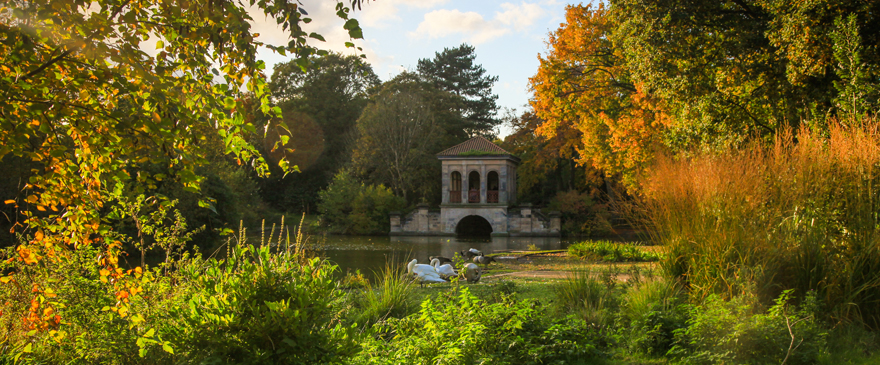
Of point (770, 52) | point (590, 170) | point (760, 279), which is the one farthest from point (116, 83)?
point (590, 170)

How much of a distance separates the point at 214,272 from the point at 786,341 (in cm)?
328

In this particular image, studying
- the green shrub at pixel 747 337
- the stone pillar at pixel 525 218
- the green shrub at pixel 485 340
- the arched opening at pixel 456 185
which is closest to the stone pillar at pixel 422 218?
the arched opening at pixel 456 185

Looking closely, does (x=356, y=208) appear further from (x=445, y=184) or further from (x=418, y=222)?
(x=445, y=184)

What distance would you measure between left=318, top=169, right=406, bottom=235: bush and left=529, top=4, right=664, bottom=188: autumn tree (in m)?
13.4

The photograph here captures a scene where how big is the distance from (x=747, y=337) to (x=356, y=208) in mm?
26081

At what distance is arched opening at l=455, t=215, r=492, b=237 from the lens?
30.7 meters

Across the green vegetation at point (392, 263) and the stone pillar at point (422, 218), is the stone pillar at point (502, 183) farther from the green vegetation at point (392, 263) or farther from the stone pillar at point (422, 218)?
the green vegetation at point (392, 263)

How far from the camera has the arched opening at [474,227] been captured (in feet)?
101

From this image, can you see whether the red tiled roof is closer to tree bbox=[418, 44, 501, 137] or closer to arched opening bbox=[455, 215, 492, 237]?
arched opening bbox=[455, 215, 492, 237]

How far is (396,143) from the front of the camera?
107 ft

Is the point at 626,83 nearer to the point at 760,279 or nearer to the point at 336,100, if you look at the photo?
the point at 760,279

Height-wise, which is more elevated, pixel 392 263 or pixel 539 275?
pixel 392 263

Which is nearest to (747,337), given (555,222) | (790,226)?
(790,226)

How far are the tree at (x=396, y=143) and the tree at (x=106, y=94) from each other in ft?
98.1
